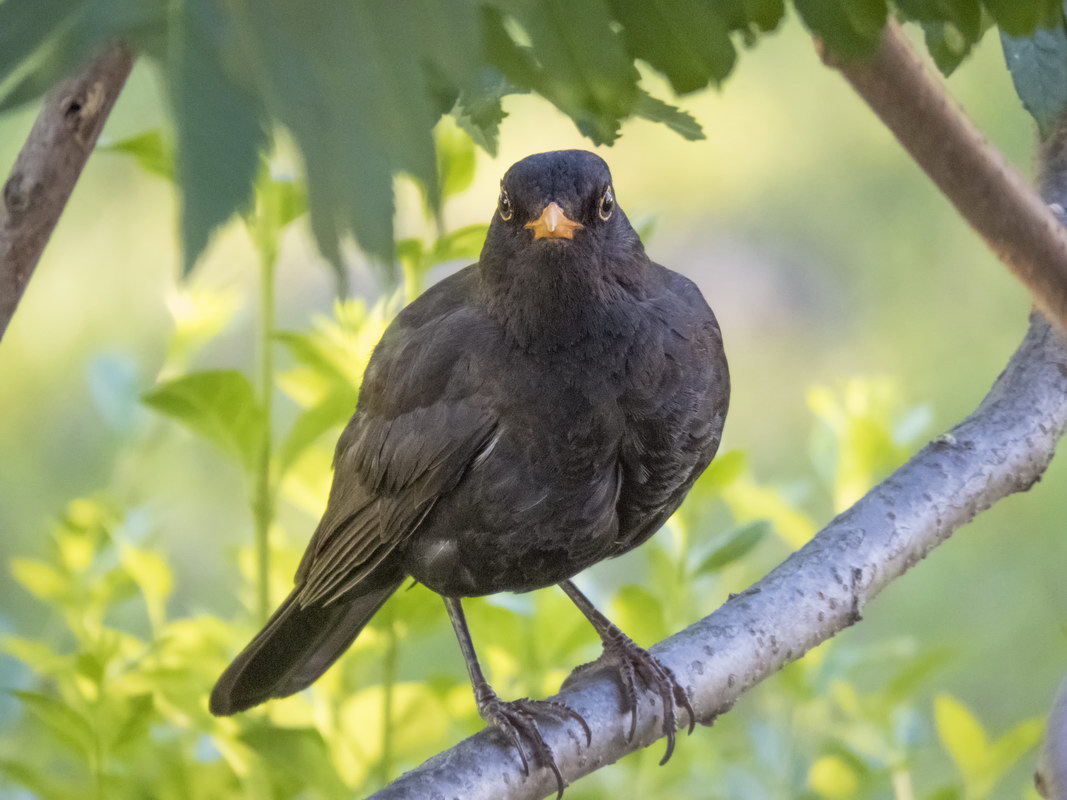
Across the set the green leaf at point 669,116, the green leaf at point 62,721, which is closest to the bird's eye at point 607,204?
the green leaf at point 669,116

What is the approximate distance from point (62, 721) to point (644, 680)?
78cm

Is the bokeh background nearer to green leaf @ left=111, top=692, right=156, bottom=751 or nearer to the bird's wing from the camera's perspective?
the bird's wing

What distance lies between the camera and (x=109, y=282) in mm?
4258

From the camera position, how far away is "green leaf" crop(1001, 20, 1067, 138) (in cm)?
102

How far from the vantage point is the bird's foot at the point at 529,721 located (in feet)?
5.21

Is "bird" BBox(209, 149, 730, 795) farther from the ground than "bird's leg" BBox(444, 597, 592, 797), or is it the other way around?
"bird" BBox(209, 149, 730, 795)

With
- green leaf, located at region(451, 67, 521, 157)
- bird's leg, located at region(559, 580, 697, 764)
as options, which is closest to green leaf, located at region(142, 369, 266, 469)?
bird's leg, located at region(559, 580, 697, 764)

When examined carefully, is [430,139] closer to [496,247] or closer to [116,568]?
[496,247]

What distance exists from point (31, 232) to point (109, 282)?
314 centimetres

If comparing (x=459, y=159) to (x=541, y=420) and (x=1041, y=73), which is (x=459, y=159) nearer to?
(x=541, y=420)

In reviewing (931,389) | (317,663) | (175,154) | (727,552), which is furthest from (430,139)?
(931,389)

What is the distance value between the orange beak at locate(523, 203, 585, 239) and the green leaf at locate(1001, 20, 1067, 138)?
2.38 ft

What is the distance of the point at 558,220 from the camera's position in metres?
1.69

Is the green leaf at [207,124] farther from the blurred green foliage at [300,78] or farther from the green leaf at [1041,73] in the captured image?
the green leaf at [1041,73]
